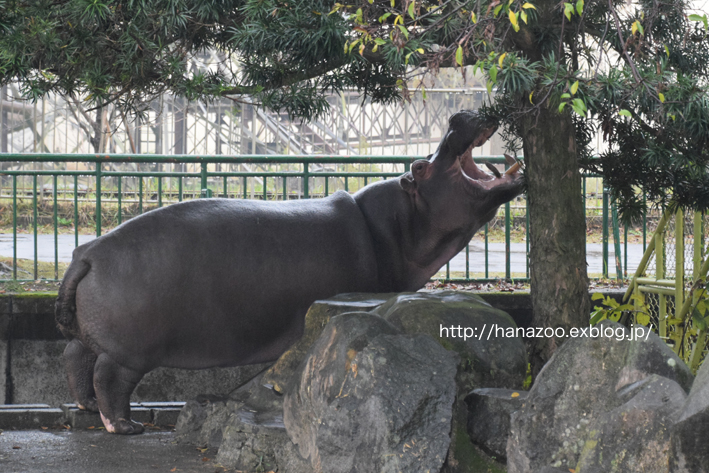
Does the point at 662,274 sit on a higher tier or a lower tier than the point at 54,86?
lower

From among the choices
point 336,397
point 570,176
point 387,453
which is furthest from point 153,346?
point 570,176

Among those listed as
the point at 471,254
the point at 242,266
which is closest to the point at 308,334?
the point at 242,266

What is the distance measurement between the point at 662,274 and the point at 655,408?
372 cm

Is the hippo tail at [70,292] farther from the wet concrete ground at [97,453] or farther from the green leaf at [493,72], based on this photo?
the green leaf at [493,72]

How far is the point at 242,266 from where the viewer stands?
414 centimetres

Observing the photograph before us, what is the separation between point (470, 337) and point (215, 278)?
4.63 feet

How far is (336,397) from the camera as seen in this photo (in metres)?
3.12

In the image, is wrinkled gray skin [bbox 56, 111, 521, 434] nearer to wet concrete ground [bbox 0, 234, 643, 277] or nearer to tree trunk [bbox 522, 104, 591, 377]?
tree trunk [bbox 522, 104, 591, 377]

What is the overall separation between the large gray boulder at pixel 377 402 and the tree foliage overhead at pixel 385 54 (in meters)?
1.08

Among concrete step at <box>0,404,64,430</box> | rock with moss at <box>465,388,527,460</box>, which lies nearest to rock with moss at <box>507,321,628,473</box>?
rock with moss at <box>465,388,527,460</box>

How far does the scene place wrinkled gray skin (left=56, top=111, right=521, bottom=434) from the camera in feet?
13.0

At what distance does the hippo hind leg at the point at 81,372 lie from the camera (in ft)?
13.9

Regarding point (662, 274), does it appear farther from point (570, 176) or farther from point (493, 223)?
point (493, 223)

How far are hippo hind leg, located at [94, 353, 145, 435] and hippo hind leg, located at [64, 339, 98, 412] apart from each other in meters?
0.23
